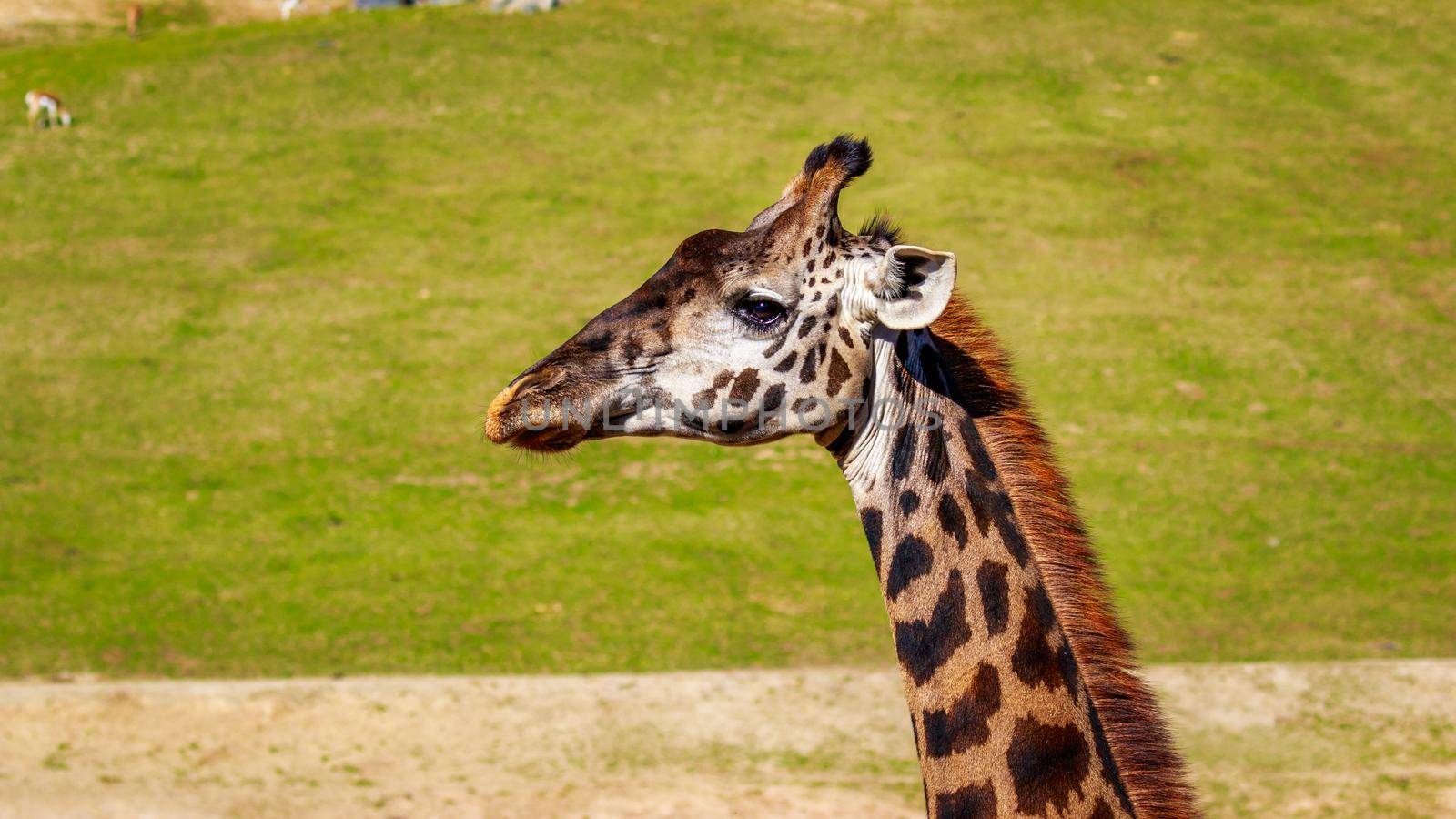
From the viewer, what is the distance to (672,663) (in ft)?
26.2

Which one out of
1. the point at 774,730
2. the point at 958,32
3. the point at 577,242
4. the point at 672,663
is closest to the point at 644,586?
the point at 672,663

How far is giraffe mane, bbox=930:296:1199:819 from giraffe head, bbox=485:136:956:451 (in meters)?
0.32

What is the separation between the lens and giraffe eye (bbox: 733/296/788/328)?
3318 mm

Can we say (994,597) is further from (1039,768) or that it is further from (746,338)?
(746,338)

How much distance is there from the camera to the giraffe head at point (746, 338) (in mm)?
3283

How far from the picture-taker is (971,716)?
127 inches

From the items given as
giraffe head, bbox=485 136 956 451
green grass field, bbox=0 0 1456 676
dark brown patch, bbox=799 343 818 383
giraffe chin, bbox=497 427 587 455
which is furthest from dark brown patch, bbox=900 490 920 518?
green grass field, bbox=0 0 1456 676

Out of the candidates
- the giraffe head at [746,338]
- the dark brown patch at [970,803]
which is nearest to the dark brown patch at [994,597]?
the dark brown patch at [970,803]

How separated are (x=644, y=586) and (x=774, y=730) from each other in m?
1.90

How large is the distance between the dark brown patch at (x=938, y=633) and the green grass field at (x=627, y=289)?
15.7 feet

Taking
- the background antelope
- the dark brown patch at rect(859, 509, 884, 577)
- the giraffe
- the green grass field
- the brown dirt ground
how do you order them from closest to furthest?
the giraffe < the dark brown patch at rect(859, 509, 884, 577) < the green grass field < the background antelope < the brown dirt ground

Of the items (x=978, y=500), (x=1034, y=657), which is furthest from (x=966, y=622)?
(x=978, y=500)

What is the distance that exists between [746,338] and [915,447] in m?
0.46

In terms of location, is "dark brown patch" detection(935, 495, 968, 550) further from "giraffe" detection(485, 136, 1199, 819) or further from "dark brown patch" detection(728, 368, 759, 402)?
"dark brown patch" detection(728, 368, 759, 402)
